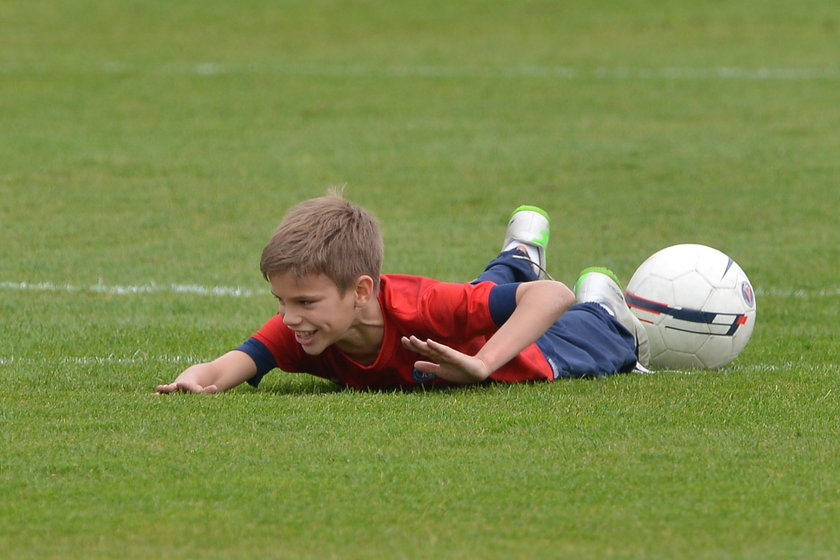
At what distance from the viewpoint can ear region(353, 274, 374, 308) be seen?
5750 millimetres

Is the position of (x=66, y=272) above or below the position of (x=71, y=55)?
below

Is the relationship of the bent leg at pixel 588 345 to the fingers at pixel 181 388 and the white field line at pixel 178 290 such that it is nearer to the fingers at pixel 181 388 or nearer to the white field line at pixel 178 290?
the fingers at pixel 181 388

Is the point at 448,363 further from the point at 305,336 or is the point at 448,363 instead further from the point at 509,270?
the point at 509,270

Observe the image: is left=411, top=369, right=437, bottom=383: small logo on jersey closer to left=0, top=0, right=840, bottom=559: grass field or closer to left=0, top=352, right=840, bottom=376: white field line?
left=0, top=0, right=840, bottom=559: grass field

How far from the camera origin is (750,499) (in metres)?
4.41

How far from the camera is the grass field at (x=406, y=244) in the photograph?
4.31 metres

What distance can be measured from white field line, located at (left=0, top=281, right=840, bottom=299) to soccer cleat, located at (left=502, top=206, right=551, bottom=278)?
2.23 m

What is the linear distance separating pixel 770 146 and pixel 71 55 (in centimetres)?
1105

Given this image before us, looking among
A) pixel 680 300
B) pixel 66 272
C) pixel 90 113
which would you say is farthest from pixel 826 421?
pixel 90 113

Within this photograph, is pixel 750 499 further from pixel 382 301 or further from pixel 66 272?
pixel 66 272

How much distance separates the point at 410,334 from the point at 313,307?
1.70 feet

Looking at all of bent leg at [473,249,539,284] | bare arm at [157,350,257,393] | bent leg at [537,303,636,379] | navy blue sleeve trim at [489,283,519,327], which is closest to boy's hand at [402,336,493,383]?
navy blue sleeve trim at [489,283,519,327]

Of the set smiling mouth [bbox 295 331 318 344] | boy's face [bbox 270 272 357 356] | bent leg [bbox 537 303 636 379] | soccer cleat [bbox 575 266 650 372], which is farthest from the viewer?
soccer cleat [bbox 575 266 650 372]

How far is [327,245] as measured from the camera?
5.64m
